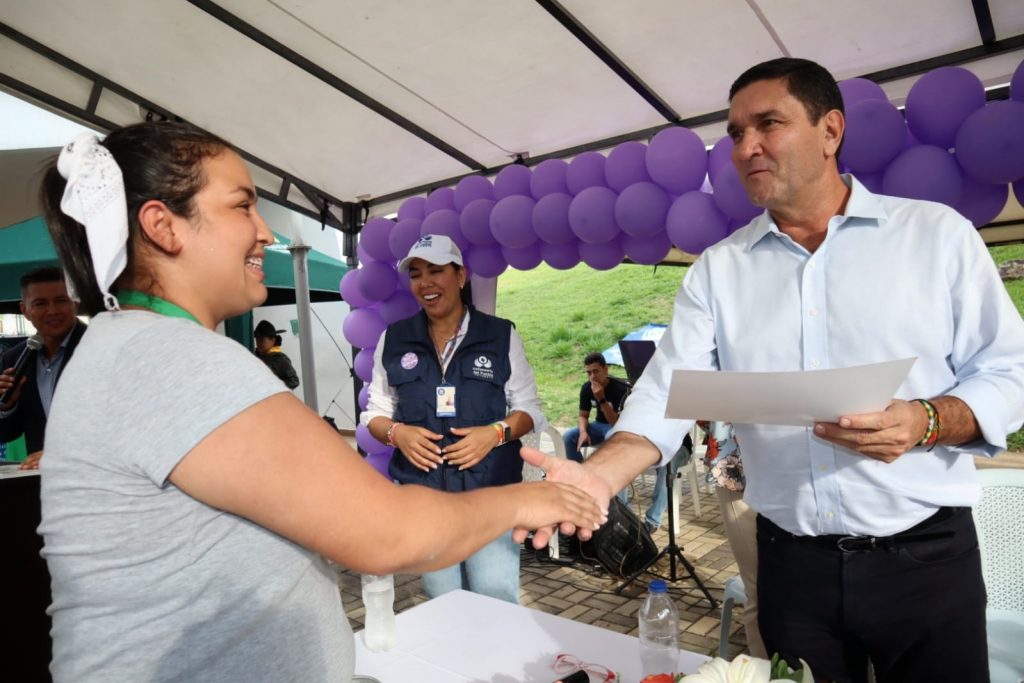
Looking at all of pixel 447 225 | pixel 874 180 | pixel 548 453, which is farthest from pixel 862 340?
pixel 447 225

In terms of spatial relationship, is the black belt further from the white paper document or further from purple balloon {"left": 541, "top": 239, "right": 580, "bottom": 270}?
purple balloon {"left": 541, "top": 239, "right": 580, "bottom": 270}

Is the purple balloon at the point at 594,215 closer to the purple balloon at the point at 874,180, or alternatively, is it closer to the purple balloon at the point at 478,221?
the purple balloon at the point at 478,221

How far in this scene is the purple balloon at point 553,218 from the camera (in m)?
4.21

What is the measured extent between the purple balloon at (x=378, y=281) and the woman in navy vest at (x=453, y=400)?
7.02 ft

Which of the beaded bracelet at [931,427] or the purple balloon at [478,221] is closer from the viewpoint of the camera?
the beaded bracelet at [931,427]

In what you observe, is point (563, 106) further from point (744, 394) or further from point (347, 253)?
point (744, 394)

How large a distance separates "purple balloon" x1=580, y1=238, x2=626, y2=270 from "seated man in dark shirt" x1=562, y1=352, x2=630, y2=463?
2.42m

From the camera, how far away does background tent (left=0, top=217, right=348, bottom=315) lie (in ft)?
17.8

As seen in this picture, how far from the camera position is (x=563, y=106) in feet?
15.3

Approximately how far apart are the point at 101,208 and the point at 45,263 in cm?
570

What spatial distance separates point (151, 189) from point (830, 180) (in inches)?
61.8

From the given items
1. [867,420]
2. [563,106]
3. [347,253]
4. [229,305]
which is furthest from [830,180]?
[347,253]

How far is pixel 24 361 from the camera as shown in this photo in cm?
334

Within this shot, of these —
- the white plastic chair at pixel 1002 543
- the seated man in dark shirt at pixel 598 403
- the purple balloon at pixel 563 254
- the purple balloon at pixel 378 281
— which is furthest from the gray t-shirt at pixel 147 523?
the seated man in dark shirt at pixel 598 403
